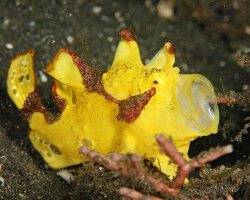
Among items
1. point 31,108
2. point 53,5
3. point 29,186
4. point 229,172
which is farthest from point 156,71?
point 53,5

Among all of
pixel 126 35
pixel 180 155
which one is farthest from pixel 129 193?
pixel 126 35

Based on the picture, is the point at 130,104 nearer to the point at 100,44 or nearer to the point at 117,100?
the point at 117,100

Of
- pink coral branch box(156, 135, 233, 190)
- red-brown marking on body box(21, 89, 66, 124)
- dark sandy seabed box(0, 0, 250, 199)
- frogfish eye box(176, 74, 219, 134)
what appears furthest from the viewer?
dark sandy seabed box(0, 0, 250, 199)

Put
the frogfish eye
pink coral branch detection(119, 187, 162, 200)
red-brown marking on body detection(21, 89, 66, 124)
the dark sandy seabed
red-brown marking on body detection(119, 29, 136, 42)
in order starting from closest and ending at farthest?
pink coral branch detection(119, 187, 162, 200)
the frogfish eye
red-brown marking on body detection(119, 29, 136, 42)
red-brown marking on body detection(21, 89, 66, 124)
the dark sandy seabed

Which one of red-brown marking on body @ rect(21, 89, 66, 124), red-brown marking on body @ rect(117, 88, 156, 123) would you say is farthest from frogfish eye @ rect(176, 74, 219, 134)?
red-brown marking on body @ rect(21, 89, 66, 124)

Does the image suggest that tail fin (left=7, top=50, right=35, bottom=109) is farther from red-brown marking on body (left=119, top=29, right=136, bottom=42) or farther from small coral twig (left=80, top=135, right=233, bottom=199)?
small coral twig (left=80, top=135, right=233, bottom=199)

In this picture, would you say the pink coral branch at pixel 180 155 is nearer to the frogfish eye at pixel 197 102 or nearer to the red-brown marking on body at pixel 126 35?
the frogfish eye at pixel 197 102
